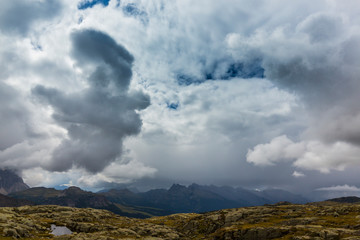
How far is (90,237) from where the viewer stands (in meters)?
104

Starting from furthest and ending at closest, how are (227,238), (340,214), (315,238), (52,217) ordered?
(52,217) < (340,214) < (227,238) < (315,238)

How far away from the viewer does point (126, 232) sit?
13375cm

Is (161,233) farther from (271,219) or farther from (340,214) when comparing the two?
(340,214)

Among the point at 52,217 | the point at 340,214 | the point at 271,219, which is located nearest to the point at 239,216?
the point at 271,219

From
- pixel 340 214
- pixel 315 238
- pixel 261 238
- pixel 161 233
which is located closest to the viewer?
pixel 315 238

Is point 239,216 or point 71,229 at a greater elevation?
point 239,216

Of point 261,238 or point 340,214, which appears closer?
point 261,238

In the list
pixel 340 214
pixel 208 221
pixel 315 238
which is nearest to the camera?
pixel 315 238

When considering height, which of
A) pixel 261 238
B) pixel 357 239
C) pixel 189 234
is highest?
pixel 357 239

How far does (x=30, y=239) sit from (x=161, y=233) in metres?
76.0

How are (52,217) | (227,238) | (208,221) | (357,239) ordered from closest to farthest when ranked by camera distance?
(357,239) < (227,238) < (208,221) < (52,217)

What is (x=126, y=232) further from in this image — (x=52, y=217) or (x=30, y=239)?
(x=52, y=217)

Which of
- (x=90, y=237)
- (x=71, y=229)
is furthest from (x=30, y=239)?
(x=71, y=229)

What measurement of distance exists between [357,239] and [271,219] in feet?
208
